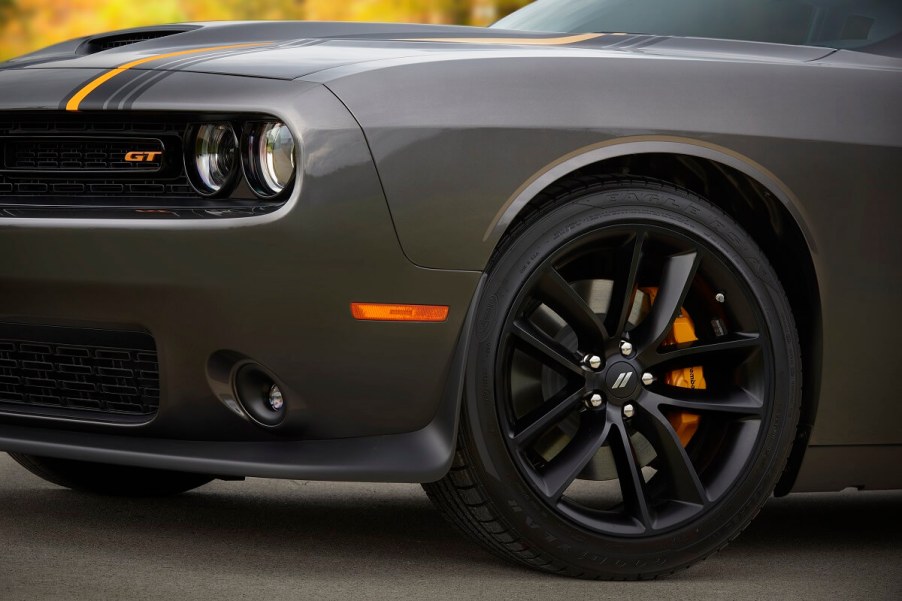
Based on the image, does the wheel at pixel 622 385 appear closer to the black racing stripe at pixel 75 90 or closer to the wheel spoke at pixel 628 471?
the wheel spoke at pixel 628 471

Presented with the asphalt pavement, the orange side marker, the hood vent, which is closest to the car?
the orange side marker

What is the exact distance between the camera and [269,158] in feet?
9.41

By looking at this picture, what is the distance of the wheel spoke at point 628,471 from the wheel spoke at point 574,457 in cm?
3

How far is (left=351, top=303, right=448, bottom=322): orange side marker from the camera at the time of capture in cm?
285

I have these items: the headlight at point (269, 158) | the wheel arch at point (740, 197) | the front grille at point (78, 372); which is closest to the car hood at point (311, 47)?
the headlight at point (269, 158)

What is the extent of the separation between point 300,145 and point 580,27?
→ 1533mm

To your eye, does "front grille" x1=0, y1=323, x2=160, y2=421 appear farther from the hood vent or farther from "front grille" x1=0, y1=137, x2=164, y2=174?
the hood vent

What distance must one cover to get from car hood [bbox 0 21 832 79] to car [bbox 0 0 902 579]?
0.02 m

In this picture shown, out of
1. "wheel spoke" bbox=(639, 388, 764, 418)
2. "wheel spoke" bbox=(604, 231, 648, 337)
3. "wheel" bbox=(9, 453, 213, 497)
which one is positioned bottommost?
"wheel" bbox=(9, 453, 213, 497)

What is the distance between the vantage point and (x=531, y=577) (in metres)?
3.09

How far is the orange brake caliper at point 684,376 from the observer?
331cm

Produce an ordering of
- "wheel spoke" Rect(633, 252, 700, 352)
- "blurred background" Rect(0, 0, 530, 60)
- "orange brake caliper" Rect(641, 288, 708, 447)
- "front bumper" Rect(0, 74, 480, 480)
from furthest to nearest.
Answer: "blurred background" Rect(0, 0, 530, 60)
"orange brake caliper" Rect(641, 288, 708, 447)
"wheel spoke" Rect(633, 252, 700, 352)
"front bumper" Rect(0, 74, 480, 480)

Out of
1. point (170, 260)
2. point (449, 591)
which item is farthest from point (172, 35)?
point (449, 591)

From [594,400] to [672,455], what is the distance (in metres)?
0.23
